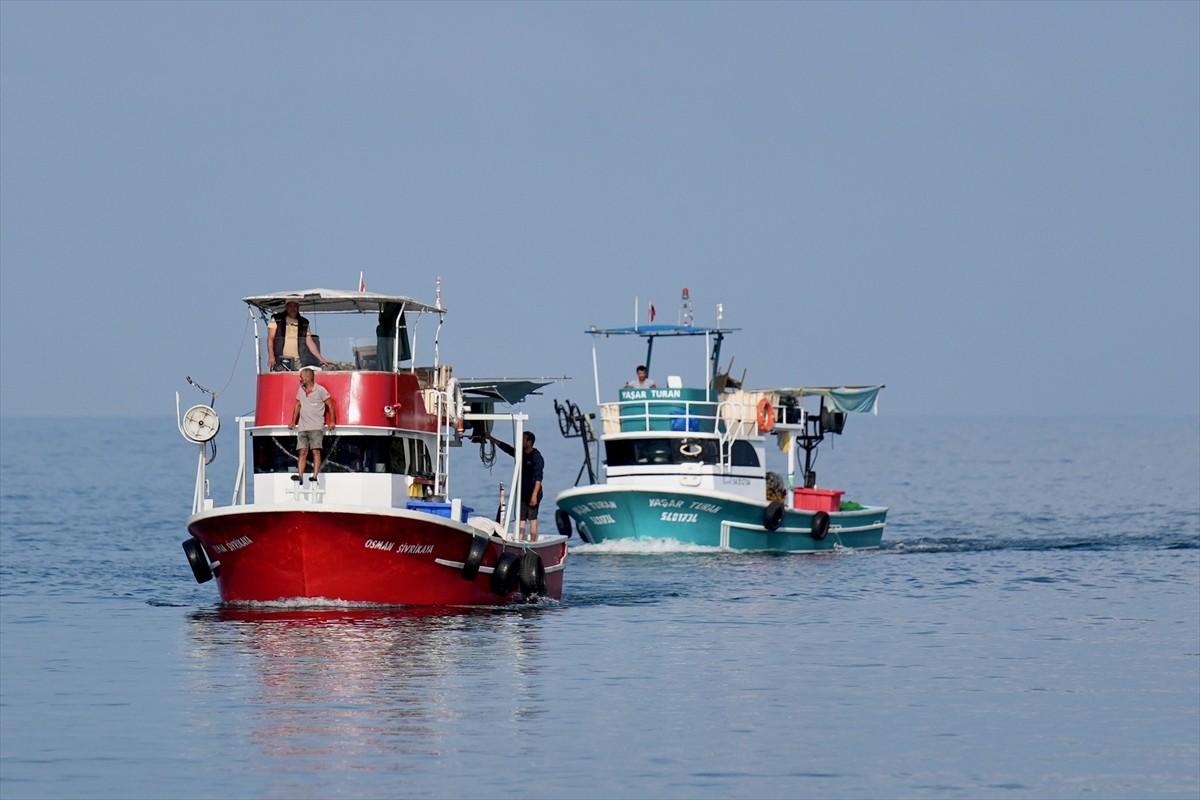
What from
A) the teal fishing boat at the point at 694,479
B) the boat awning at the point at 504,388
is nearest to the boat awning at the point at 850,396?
the teal fishing boat at the point at 694,479

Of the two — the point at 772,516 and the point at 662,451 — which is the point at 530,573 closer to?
the point at 772,516

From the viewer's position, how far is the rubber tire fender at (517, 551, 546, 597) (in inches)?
1145

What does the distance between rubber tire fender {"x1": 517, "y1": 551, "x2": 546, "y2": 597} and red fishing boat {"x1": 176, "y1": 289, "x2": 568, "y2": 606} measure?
0.02 m

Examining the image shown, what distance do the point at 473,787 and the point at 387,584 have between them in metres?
11.2

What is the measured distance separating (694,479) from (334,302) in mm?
15764

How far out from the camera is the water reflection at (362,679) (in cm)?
1819

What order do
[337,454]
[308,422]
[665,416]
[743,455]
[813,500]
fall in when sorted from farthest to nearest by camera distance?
[813,500], [743,455], [665,416], [337,454], [308,422]

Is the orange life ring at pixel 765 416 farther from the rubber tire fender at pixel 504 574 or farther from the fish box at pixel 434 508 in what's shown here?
the fish box at pixel 434 508

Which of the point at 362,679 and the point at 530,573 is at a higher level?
the point at 530,573

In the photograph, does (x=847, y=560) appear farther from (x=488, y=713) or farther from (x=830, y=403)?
(x=488, y=713)

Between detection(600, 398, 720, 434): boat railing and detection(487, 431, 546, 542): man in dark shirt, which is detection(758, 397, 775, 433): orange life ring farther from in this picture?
detection(487, 431, 546, 542): man in dark shirt

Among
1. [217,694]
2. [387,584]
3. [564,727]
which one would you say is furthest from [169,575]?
[564,727]

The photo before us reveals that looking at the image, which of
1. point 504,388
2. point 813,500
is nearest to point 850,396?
point 813,500

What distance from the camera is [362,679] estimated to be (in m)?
21.9
